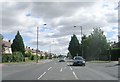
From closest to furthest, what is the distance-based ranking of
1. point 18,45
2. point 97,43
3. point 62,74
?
point 62,74
point 97,43
point 18,45

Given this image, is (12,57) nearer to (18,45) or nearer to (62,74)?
(18,45)

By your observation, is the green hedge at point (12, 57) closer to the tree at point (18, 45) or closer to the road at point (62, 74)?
the tree at point (18, 45)

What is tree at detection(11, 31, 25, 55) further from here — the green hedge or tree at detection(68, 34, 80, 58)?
tree at detection(68, 34, 80, 58)

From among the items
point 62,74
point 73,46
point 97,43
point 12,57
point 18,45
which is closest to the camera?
point 62,74

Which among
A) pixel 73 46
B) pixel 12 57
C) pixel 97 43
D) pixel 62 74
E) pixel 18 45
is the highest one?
pixel 73 46

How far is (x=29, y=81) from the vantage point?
709 inches

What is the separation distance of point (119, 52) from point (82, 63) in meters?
29.1

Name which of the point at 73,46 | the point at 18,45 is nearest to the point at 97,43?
the point at 18,45

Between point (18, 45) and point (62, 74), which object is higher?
point (18, 45)

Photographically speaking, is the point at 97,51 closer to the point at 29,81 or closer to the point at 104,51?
the point at 104,51

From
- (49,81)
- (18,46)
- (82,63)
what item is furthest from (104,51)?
(49,81)

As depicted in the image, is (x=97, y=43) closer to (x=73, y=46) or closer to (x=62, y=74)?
(x=62, y=74)

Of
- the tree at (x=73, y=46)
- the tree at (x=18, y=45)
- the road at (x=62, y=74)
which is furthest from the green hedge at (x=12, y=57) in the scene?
the tree at (x=73, y=46)

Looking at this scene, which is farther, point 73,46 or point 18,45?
point 73,46
